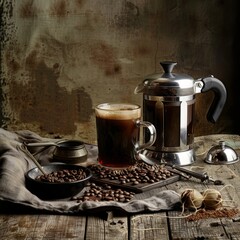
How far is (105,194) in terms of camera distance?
5.48 feet

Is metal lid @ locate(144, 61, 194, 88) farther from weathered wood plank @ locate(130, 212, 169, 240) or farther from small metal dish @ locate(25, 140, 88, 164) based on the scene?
weathered wood plank @ locate(130, 212, 169, 240)

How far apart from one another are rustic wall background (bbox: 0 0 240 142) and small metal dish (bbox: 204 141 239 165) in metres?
1.32

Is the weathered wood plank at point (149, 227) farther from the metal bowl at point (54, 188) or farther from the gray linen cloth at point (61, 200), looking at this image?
the metal bowl at point (54, 188)

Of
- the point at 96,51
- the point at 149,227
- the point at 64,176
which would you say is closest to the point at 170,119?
the point at 64,176

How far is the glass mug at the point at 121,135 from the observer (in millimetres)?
1893

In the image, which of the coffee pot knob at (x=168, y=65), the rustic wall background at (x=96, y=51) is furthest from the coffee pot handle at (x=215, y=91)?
the rustic wall background at (x=96, y=51)

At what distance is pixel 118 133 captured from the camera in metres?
1.90

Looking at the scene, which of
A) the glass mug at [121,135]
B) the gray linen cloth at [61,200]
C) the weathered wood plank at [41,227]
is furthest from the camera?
the glass mug at [121,135]

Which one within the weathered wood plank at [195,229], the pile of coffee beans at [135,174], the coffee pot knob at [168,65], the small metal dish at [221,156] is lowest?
the small metal dish at [221,156]

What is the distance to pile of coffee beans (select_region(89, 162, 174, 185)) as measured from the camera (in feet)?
5.81

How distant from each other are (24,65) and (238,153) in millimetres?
1542

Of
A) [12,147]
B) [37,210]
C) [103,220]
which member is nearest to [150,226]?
[103,220]

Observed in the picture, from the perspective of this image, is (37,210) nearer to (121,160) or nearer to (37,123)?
(121,160)

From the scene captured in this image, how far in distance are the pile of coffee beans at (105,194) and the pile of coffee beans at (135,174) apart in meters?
0.06
